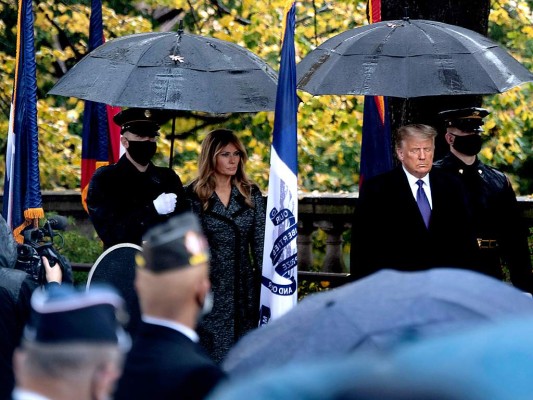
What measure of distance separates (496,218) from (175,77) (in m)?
2.04

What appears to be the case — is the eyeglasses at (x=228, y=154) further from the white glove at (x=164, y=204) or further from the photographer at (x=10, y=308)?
the photographer at (x=10, y=308)

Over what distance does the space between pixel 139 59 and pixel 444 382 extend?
507 centimetres

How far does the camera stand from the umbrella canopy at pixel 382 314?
9.23ft

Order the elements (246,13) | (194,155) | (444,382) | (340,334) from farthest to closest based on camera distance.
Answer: (194,155)
(246,13)
(340,334)
(444,382)

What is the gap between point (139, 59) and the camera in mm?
7121

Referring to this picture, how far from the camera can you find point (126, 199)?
7059mm

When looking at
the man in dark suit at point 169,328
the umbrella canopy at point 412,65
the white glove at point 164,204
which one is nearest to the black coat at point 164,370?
the man in dark suit at point 169,328

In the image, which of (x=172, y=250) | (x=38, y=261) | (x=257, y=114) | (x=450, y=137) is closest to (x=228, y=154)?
(x=450, y=137)

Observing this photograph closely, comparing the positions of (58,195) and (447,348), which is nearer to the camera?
(447,348)

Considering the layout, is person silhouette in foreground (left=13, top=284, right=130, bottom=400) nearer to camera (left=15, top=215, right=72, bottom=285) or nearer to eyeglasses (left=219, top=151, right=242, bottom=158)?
camera (left=15, top=215, right=72, bottom=285)

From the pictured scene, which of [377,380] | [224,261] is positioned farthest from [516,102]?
[377,380]

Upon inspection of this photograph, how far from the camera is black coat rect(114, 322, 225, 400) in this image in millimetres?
3213

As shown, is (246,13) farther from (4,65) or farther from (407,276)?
(407,276)

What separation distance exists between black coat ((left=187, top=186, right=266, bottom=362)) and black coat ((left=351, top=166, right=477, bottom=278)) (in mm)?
686
